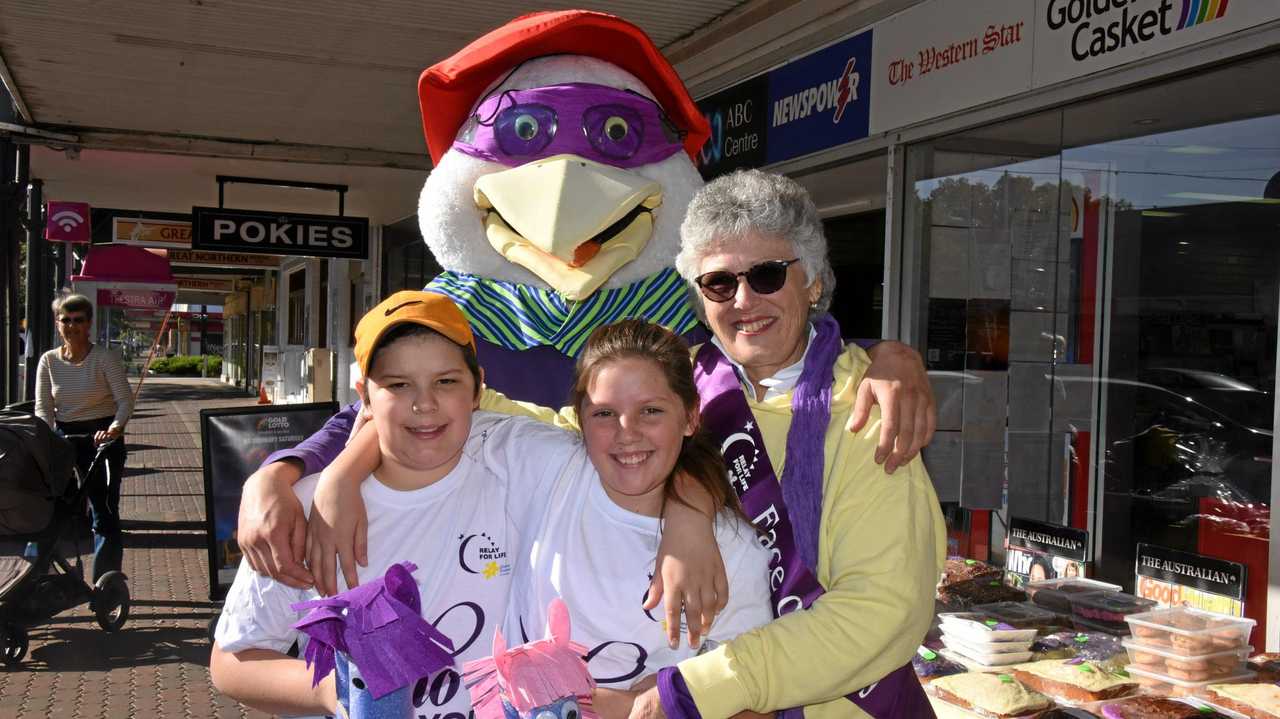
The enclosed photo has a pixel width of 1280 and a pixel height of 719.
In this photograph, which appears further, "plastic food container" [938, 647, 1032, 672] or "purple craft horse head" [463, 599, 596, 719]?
"plastic food container" [938, 647, 1032, 672]

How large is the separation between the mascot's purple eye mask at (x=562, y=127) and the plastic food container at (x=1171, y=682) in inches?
76.9

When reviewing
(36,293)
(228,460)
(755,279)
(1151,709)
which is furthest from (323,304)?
(755,279)

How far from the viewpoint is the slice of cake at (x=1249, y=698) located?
8.45ft

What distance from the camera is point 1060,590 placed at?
11.6ft

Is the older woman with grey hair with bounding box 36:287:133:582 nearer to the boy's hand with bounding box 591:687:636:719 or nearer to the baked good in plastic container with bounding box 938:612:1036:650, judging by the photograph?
the baked good in plastic container with bounding box 938:612:1036:650

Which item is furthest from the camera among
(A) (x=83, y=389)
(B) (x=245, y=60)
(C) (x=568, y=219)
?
(A) (x=83, y=389)

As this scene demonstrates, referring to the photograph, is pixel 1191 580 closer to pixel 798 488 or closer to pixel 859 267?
pixel 798 488

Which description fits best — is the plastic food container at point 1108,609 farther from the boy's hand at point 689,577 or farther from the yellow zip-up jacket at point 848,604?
the boy's hand at point 689,577

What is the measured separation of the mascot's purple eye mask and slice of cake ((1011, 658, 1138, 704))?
1.74 meters

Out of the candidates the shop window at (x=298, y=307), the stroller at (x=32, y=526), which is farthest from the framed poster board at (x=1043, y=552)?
the shop window at (x=298, y=307)

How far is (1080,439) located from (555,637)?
13.6 ft

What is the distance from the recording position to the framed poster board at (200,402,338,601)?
15.9ft

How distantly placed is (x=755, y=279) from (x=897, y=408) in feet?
1.13

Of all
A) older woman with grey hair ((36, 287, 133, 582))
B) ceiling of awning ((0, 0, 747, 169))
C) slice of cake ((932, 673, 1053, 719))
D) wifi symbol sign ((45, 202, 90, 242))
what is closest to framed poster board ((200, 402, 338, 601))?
ceiling of awning ((0, 0, 747, 169))
